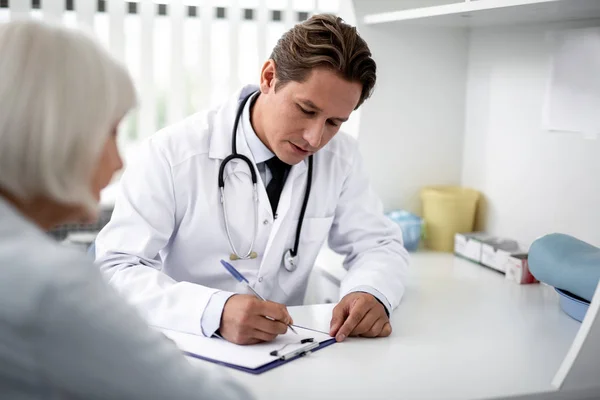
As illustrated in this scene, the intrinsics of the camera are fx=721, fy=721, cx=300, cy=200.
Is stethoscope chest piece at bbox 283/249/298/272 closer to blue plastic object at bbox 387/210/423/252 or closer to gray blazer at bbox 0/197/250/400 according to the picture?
blue plastic object at bbox 387/210/423/252

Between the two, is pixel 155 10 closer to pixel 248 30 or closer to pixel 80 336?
pixel 248 30

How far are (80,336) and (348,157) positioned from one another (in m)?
1.25

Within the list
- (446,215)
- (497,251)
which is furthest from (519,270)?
(446,215)

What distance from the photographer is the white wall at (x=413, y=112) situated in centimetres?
234

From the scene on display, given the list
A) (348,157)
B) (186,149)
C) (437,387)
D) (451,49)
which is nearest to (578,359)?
(437,387)

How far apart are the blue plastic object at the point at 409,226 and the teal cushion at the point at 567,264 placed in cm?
54

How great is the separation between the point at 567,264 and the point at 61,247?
1238mm

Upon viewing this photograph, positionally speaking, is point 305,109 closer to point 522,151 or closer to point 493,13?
point 493,13

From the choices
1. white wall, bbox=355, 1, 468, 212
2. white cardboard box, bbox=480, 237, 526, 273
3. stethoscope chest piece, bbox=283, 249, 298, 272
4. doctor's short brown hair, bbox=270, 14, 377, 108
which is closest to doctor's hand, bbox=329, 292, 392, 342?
stethoscope chest piece, bbox=283, 249, 298, 272

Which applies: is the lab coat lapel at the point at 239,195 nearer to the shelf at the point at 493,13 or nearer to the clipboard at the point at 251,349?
the clipboard at the point at 251,349

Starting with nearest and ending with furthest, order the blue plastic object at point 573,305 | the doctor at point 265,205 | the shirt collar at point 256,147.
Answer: the doctor at point 265,205
the blue plastic object at point 573,305
the shirt collar at point 256,147

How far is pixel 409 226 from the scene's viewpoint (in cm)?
229

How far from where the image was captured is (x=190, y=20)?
245 cm

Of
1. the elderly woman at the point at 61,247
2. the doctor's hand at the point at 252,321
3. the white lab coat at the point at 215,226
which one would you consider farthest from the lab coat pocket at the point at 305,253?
the elderly woman at the point at 61,247
